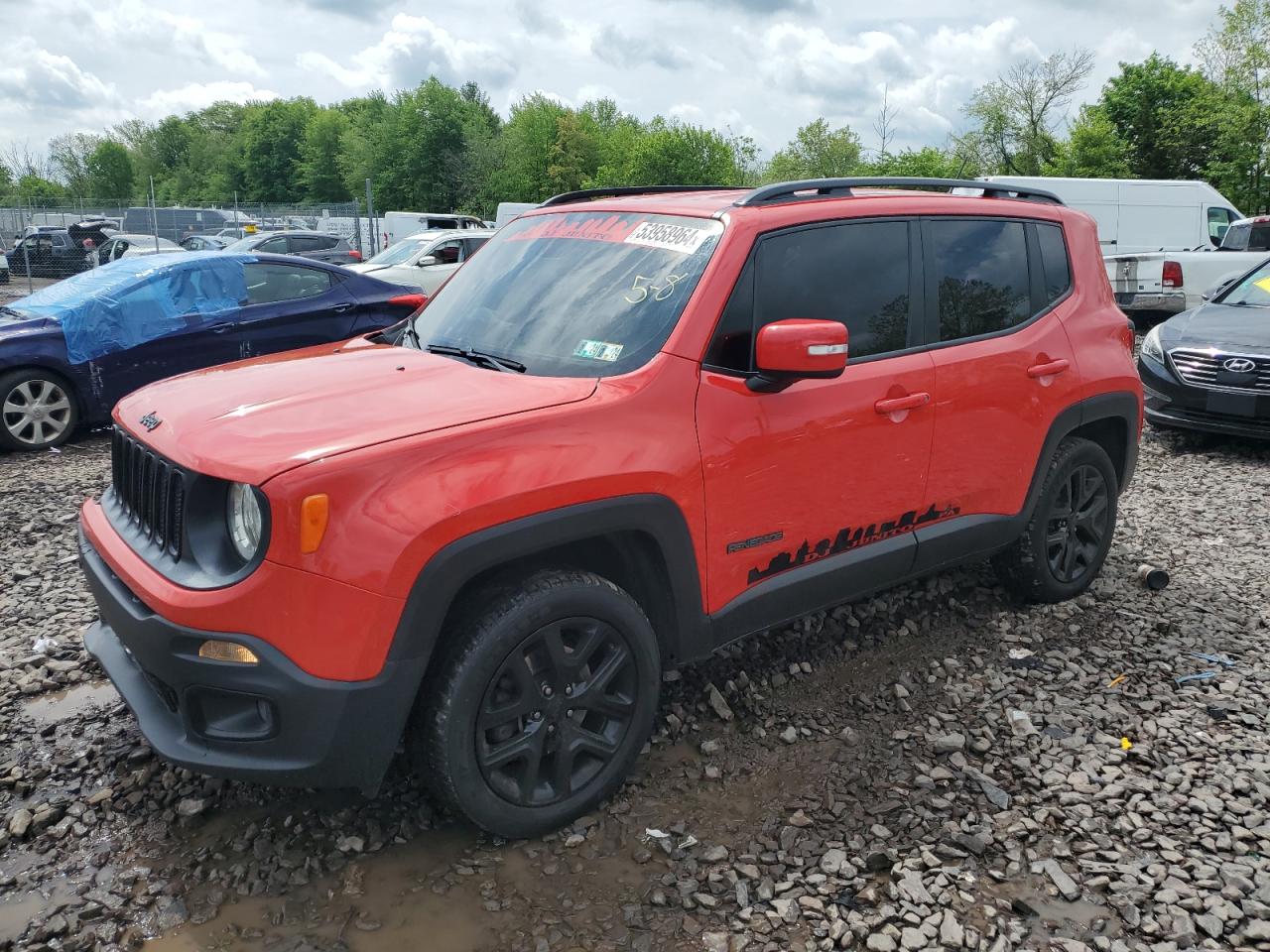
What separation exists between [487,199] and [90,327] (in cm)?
5635

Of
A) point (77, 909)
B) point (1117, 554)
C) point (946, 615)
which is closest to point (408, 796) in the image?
point (77, 909)

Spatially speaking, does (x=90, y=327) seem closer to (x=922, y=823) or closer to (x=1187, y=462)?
(x=922, y=823)

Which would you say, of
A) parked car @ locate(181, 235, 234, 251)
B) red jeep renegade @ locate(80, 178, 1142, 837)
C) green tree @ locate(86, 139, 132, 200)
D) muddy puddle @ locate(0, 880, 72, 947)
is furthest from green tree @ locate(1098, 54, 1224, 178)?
green tree @ locate(86, 139, 132, 200)

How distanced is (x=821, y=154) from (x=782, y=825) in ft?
190

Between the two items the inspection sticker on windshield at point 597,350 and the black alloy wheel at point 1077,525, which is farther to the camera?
the black alloy wheel at point 1077,525

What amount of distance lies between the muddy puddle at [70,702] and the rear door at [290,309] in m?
4.65

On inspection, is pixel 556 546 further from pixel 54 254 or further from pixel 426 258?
pixel 54 254

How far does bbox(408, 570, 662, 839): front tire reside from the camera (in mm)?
2566

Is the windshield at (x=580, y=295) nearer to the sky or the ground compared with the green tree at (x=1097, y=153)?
nearer to the ground

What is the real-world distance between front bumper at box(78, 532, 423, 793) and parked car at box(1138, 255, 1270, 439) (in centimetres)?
690

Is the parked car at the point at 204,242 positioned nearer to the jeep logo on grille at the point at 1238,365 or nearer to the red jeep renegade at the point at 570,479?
the jeep logo on grille at the point at 1238,365

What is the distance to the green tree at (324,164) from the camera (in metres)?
84.1

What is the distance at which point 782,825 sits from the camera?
2.95m

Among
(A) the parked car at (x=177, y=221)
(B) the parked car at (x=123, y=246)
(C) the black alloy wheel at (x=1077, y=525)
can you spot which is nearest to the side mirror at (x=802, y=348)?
(C) the black alloy wheel at (x=1077, y=525)
